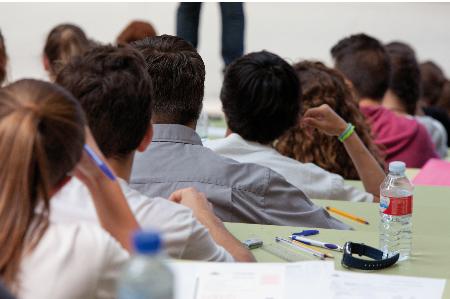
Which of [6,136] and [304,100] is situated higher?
[6,136]

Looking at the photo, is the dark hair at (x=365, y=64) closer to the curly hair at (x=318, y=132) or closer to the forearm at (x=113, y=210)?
the curly hair at (x=318, y=132)

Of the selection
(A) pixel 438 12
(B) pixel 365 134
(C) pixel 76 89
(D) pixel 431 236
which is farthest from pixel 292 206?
(A) pixel 438 12

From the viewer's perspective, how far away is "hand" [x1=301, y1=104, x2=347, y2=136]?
2992mm

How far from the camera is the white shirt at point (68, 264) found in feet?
4.28

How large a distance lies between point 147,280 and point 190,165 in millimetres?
1273

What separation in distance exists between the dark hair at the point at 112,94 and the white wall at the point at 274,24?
20.9ft

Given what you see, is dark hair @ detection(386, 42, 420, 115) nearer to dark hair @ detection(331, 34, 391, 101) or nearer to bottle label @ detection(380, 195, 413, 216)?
dark hair @ detection(331, 34, 391, 101)

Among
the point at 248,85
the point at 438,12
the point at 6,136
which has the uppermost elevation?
the point at 6,136

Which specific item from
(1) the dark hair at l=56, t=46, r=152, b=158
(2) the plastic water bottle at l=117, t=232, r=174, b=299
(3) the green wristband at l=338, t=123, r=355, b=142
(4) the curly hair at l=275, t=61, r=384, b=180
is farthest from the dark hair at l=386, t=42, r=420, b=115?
(2) the plastic water bottle at l=117, t=232, r=174, b=299

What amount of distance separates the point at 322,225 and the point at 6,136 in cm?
131

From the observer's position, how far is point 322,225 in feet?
8.00

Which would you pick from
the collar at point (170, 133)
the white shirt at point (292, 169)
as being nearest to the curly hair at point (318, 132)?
the white shirt at point (292, 169)

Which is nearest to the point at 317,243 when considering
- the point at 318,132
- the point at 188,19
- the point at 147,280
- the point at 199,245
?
the point at 199,245

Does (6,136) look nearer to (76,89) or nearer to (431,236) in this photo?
(76,89)
